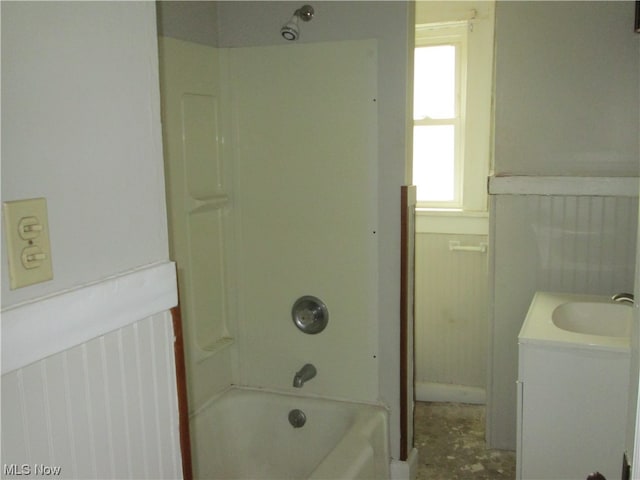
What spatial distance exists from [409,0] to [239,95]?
2.42 feet

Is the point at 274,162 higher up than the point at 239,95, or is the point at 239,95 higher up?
the point at 239,95

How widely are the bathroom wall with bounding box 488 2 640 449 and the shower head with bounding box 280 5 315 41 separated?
2.86 feet

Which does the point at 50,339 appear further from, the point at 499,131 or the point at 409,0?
the point at 499,131

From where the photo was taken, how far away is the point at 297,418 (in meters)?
2.41

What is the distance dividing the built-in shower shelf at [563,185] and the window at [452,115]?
535 mm

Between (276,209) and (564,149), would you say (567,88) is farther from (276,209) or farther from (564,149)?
(276,209)

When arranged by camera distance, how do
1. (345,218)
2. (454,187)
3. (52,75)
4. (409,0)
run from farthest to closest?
(454,187) < (345,218) < (409,0) < (52,75)

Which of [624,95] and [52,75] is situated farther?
[624,95]

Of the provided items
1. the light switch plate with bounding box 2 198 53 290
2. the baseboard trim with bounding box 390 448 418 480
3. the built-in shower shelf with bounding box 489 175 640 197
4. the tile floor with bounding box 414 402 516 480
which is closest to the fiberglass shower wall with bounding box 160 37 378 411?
the baseboard trim with bounding box 390 448 418 480

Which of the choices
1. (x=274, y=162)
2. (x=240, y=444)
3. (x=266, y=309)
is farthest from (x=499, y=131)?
(x=240, y=444)

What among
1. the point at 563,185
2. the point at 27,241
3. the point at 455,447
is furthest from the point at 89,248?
the point at 455,447

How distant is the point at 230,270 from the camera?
2.50 meters

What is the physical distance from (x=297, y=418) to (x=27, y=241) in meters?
1.76

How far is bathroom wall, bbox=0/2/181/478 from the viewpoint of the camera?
32.6 inches
